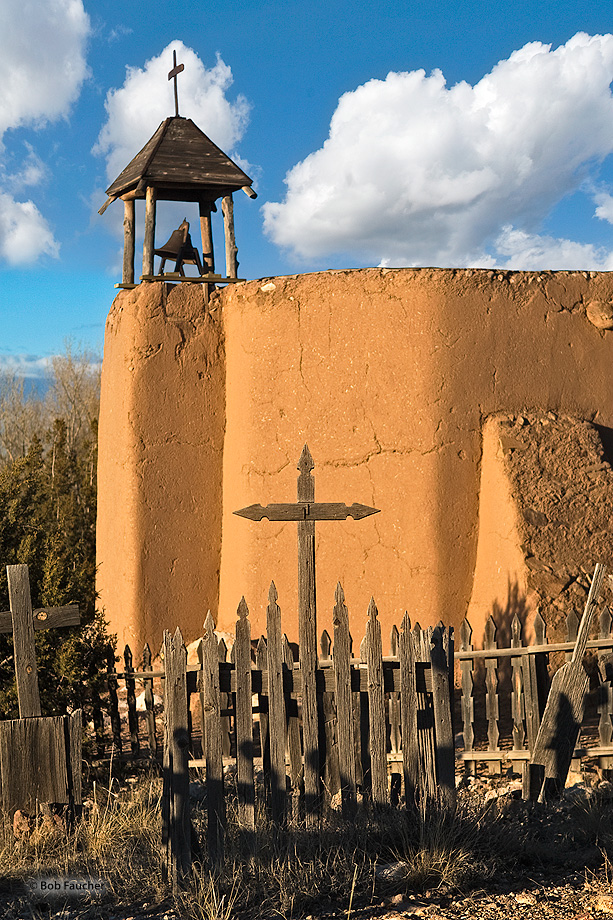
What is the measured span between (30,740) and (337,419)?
191 inches

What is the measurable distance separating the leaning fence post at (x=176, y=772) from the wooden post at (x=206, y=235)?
780 cm

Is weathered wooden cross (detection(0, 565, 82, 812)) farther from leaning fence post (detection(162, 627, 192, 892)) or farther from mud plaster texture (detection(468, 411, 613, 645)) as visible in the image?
mud plaster texture (detection(468, 411, 613, 645))

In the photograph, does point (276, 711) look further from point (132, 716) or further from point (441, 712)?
point (132, 716)

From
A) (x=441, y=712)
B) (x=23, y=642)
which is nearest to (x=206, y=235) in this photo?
(x=23, y=642)

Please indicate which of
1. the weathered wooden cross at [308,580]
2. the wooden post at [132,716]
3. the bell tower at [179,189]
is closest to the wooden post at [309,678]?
the weathered wooden cross at [308,580]

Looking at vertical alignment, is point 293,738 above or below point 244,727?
below

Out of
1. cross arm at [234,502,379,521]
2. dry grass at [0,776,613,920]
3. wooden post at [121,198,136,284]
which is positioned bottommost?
dry grass at [0,776,613,920]

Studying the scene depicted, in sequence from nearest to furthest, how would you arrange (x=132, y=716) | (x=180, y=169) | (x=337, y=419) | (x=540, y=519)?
(x=132, y=716)
(x=540, y=519)
(x=337, y=419)
(x=180, y=169)

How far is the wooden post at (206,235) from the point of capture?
1158 centimetres

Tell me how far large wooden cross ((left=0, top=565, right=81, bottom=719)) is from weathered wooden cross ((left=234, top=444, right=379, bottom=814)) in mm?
1392

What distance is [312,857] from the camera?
14.3 feet

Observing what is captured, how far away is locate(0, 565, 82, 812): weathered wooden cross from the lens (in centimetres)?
528

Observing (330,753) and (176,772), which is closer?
(176,772)

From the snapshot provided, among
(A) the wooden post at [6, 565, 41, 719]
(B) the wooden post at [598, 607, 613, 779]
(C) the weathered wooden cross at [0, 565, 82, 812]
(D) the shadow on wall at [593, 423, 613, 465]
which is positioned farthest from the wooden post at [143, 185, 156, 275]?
(B) the wooden post at [598, 607, 613, 779]
